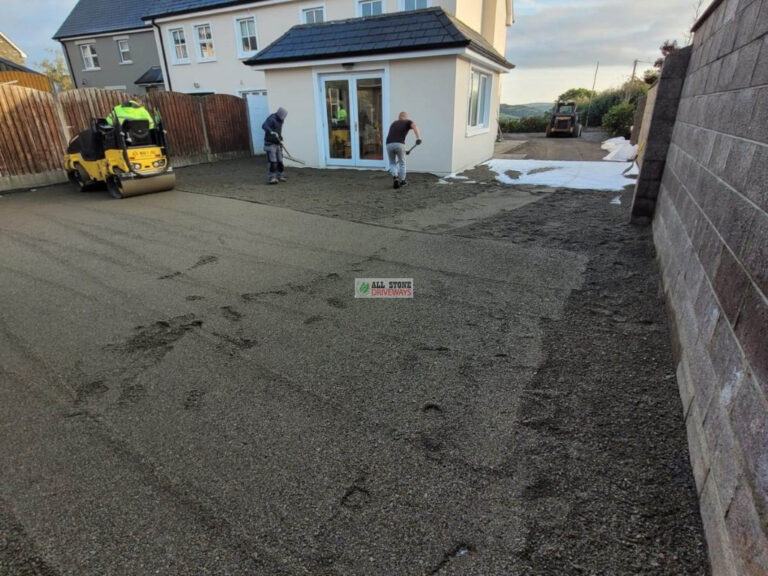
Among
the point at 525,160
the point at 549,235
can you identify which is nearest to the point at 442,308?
the point at 549,235

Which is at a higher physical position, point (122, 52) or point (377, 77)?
point (122, 52)

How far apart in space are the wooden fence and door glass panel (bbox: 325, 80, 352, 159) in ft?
17.0

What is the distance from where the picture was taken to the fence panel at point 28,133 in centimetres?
950

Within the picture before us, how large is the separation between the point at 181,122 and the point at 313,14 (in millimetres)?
6382

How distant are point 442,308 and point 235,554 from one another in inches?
102

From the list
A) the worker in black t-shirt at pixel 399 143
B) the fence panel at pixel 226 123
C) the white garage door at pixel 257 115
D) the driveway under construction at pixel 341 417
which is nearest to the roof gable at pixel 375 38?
the worker in black t-shirt at pixel 399 143

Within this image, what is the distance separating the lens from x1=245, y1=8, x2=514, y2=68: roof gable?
9891mm

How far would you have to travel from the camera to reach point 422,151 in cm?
1106

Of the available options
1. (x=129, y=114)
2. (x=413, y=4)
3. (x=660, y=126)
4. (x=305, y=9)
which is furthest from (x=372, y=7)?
(x=660, y=126)

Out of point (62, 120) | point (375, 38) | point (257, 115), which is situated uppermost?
point (375, 38)

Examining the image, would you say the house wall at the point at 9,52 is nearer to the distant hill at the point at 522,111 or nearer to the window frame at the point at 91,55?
Answer: the window frame at the point at 91,55

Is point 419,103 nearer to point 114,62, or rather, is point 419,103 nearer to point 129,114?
point 129,114

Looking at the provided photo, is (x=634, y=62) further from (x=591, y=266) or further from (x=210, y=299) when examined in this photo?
(x=210, y=299)

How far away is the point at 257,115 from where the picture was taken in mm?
16062
